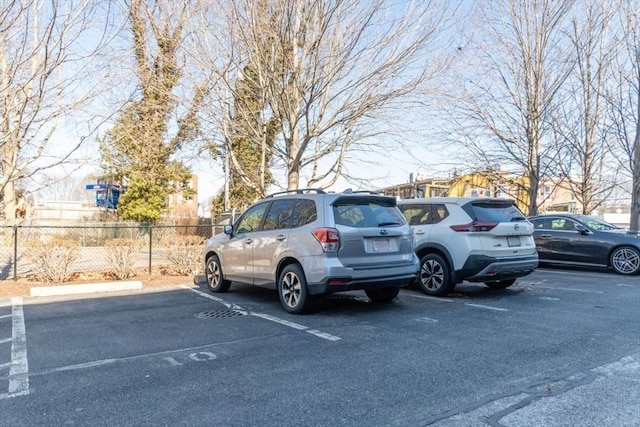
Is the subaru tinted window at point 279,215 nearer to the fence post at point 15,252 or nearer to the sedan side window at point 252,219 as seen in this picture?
the sedan side window at point 252,219

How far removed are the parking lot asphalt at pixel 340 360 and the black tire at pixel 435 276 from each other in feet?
1.37

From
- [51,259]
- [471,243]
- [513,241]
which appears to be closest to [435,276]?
[471,243]

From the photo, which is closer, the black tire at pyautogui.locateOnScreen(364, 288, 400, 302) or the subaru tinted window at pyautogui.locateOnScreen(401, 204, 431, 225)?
the black tire at pyautogui.locateOnScreen(364, 288, 400, 302)

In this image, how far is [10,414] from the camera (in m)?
3.27

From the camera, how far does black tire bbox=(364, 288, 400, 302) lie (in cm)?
730

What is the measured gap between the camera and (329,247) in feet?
19.7

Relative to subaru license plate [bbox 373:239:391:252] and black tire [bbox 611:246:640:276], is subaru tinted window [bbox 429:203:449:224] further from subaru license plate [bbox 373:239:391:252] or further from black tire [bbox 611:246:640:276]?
black tire [bbox 611:246:640:276]

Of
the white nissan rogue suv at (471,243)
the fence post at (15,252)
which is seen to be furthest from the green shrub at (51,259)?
the white nissan rogue suv at (471,243)

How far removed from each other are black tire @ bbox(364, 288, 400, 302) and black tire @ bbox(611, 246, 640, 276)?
7.01 metres

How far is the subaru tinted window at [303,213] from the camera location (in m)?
6.38

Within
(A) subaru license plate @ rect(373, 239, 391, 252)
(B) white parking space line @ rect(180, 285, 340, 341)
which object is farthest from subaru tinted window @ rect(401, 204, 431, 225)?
(B) white parking space line @ rect(180, 285, 340, 341)

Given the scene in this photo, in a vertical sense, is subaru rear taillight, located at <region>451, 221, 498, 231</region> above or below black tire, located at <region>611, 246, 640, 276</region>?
above

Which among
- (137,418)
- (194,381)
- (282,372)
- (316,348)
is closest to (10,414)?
(137,418)

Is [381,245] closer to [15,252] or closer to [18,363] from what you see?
[18,363]
